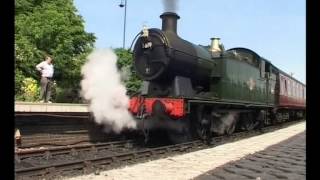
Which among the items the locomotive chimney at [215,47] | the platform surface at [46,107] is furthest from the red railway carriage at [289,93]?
the platform surface at [46,107]

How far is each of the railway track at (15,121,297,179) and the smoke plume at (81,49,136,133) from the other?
2.38ft

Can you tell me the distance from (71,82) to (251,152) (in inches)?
593

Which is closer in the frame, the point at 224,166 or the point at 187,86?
the point at 224,166

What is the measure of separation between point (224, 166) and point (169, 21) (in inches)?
220

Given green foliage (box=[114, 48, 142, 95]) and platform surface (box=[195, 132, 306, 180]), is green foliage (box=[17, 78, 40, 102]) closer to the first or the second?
green foliage (box=[114, 48, 142, 95])

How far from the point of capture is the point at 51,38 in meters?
24.5

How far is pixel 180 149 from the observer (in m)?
12.7

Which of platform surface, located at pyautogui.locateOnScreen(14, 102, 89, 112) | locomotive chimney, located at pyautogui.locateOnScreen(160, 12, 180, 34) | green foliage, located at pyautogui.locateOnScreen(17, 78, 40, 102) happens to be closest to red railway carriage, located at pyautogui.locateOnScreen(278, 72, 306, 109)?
green foliage, located at pyautogui.locateOnScreen(17, 78, 40, 102)

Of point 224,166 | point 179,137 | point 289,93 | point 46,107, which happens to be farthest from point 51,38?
point 224,166

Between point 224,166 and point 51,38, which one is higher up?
point 51,38

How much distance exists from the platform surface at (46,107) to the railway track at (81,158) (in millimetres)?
1426

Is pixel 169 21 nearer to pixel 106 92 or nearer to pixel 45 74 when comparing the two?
pixel 106 92
